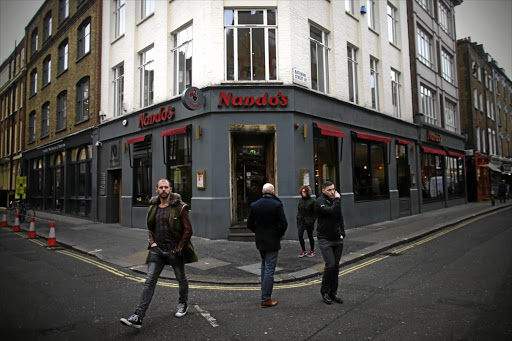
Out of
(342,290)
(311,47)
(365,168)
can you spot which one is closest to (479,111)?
(365,168)

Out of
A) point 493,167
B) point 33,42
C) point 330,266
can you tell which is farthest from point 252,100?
point 493,167

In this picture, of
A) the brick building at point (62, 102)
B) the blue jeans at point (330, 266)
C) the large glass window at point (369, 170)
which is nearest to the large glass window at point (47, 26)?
the brick building at point (62, 102)

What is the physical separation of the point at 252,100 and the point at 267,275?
7241mm

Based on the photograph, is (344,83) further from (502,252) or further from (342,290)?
(342,290)

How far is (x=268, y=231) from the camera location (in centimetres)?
518

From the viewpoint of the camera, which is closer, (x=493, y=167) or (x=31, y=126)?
(x=31, y=126)

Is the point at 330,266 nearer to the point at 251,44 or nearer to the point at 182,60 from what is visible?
the point at 251,44

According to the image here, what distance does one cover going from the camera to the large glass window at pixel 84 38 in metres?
18.9

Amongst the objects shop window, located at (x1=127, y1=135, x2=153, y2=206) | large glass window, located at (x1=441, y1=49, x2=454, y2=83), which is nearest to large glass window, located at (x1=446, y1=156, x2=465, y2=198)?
large glass window, located at (x1=441, y1=49, x2=454, y2=83)

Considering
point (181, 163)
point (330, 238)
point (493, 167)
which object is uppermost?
point (493, 167)

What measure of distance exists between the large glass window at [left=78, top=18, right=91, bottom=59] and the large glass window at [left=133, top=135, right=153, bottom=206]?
8112mm

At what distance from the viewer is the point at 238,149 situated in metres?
11.8

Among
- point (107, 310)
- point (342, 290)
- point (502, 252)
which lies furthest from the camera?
point (502, 252)

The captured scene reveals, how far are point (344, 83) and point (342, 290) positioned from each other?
33.6 ft
